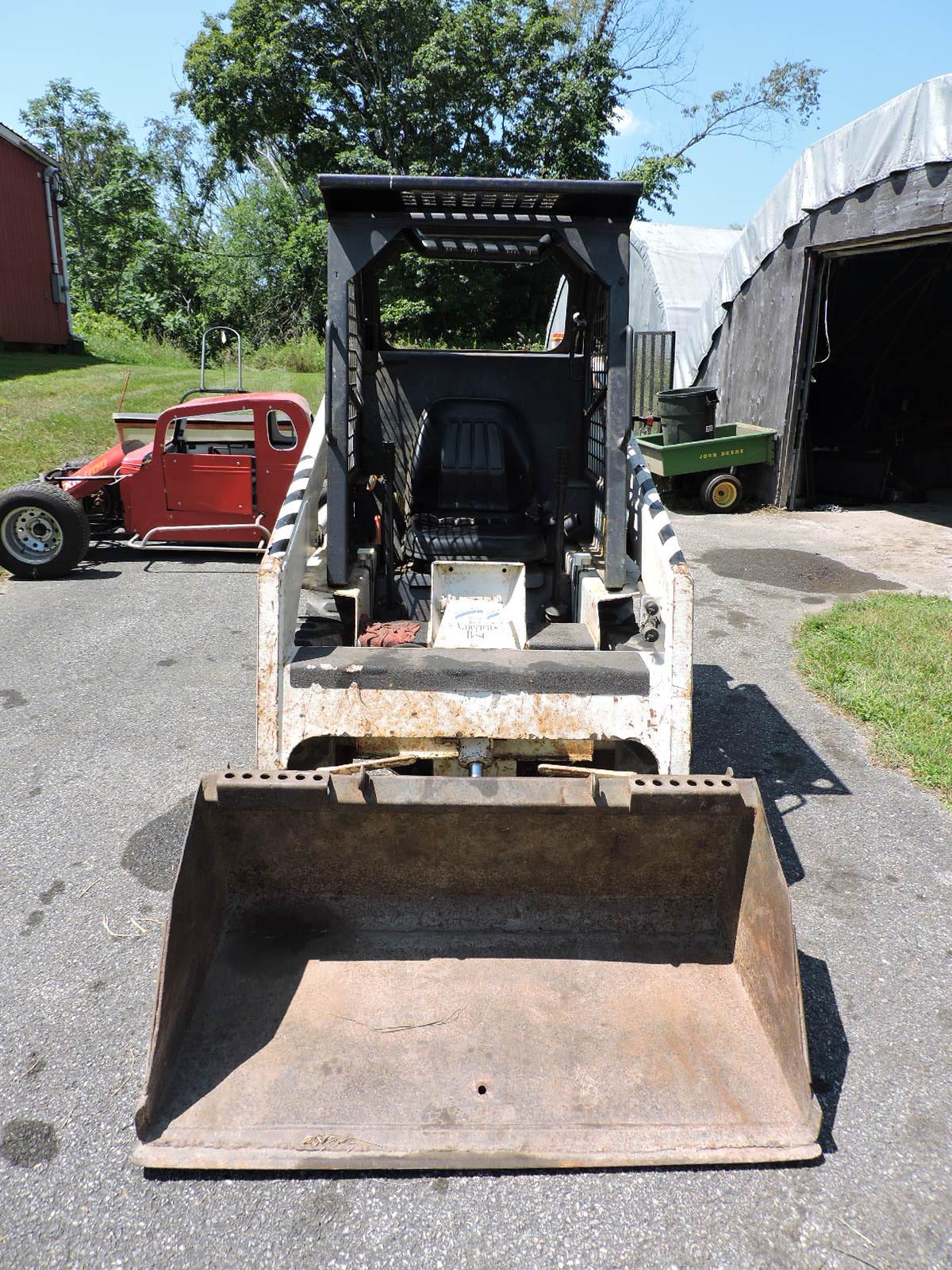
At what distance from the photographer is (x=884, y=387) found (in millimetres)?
15344

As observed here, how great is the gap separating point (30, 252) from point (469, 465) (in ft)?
69.2

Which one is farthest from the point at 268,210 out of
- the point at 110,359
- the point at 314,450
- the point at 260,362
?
the point at 314,450

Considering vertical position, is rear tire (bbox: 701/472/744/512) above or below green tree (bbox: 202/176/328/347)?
below

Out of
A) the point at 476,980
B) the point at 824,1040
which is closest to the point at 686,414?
the point at 824,1040

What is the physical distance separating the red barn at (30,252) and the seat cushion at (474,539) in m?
19.6

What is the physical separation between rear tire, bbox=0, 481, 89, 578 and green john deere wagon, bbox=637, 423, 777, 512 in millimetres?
7121

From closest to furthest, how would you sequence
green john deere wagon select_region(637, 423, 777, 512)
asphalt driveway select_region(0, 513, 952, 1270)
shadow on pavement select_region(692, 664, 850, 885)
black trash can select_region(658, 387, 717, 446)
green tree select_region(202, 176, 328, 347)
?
asphalt driveway select_region(0, 513, 952, 1270), shadow on pavement select_region(692, 664, 850, 885), black trash can select_region(658, 387, 717, 446), green john deere wagon select_region(637, 423, 777, 512), green tree select_region(202, 176, 328, 347)

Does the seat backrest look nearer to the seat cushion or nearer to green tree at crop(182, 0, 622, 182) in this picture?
the seat cushion

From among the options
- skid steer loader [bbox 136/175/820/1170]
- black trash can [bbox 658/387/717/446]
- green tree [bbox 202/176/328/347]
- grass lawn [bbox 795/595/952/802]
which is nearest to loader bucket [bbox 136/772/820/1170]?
skid steer loader [bbox 136/175/820/1170]

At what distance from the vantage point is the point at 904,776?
487 centimetres

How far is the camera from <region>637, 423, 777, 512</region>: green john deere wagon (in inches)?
489

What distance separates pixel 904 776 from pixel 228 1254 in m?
3.96

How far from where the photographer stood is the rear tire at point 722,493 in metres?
12.7

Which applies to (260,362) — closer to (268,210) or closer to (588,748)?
(268,210)
